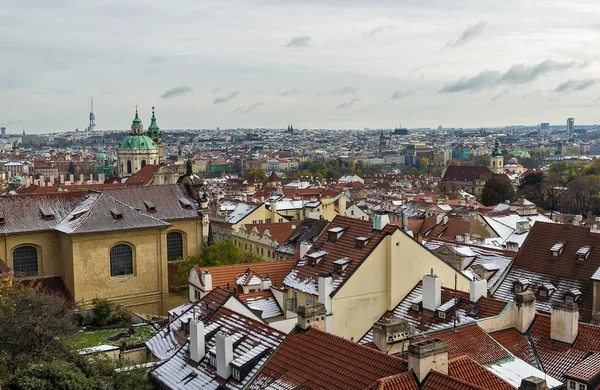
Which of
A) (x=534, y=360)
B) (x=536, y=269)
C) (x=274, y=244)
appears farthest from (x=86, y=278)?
(x=534, y=360)

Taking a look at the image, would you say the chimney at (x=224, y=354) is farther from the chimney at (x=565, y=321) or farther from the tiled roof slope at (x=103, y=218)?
the tiled roof slope at (x=103, y=218)

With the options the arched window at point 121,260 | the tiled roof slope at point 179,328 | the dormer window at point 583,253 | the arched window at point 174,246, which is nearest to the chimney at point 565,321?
the dormer window at point 583,253

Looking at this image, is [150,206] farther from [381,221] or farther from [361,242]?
[381,221]

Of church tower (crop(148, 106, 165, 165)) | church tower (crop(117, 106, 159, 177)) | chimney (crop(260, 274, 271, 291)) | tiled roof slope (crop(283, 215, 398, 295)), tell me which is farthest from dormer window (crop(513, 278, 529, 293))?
church tower (crop(148, 106, 165, 165))

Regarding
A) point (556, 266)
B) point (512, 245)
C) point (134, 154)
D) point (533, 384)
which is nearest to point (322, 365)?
point (533, 384)

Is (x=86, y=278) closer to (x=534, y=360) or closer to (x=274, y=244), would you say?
(x=274, y=244)
